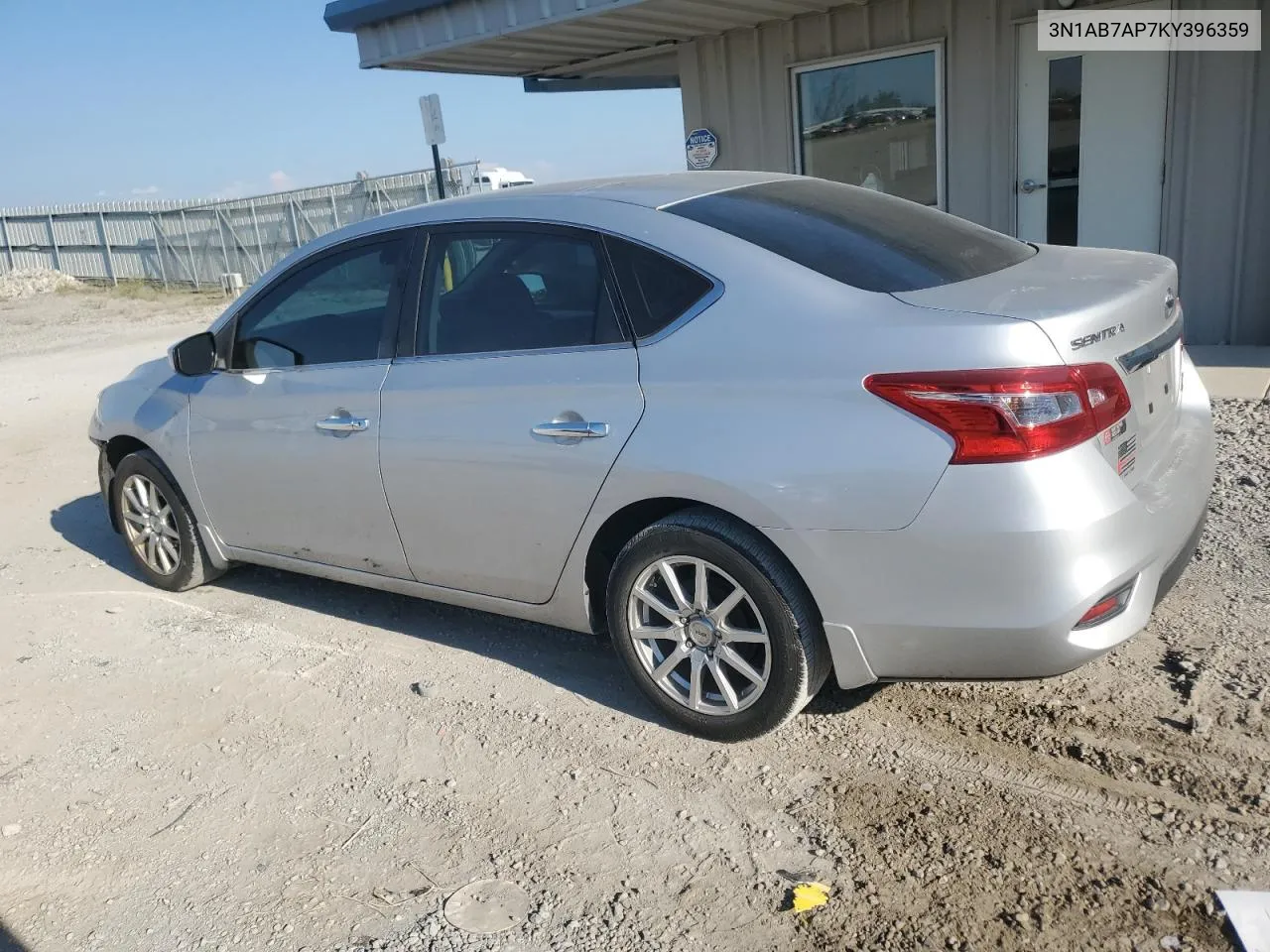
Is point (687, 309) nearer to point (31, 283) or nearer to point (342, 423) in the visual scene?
point (342, 423)

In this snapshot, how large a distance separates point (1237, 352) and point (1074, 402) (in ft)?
18.6

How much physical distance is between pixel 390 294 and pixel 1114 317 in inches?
99.9

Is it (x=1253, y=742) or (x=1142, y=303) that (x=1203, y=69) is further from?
(x=1253, y=742)

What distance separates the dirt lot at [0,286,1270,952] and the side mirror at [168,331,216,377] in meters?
1.16

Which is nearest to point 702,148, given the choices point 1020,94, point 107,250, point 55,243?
point 1020,94

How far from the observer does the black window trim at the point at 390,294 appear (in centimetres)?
403

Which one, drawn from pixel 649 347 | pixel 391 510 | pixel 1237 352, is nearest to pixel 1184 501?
pixel 649 347

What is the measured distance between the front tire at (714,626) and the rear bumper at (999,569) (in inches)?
3.8

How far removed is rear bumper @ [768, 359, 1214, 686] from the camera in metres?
2.69

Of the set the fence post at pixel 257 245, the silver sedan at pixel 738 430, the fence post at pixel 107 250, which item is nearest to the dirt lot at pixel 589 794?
the silver sedan at pixel 738 430

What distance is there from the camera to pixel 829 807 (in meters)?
3.04

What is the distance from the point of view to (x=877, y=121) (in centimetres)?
889

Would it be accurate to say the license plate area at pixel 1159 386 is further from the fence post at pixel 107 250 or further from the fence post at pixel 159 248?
the fence post at pixel 107 250

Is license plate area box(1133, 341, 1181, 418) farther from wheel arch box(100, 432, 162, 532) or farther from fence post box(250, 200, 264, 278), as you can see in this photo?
fence post box(250, 200, 264, 278)
